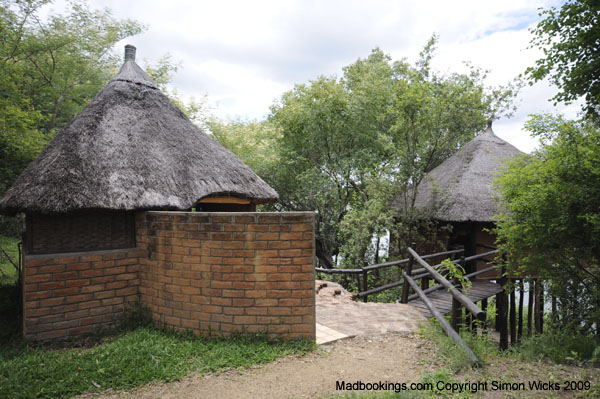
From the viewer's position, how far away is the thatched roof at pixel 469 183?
10211 millimetres

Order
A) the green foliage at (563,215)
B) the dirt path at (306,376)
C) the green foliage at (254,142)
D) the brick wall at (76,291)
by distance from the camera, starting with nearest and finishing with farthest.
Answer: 1. the dirt path at (306,376)
2. the brick wall at (76,291)
3. the green foliage at (563,215)
4. the green foliage at (254,142)

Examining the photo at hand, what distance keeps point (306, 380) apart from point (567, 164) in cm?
547

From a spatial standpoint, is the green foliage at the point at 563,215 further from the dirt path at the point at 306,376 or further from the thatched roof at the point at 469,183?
the dirt path at the point at 306,376

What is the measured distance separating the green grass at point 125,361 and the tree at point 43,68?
5.27 m

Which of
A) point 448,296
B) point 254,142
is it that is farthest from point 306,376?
point 254,142

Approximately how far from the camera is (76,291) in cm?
488

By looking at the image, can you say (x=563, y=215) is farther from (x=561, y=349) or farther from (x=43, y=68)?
A: (x=43, y=68)

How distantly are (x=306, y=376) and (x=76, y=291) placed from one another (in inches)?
134

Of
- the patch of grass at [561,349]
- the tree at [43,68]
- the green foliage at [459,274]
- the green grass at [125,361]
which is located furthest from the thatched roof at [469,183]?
the tree at [43,68]

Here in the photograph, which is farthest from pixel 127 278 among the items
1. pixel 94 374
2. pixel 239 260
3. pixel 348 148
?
pixel 348 148

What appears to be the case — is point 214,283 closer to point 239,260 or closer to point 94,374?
point 239,260

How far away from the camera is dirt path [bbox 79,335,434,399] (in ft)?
11.1

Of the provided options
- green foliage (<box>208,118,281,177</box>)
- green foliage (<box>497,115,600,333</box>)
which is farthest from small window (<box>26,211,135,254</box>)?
green foliage (<box>208,118,281,177</box>)

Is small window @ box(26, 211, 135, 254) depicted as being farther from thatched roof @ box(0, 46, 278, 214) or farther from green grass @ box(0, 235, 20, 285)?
green grass @ box(0, 235, 20, 285)
